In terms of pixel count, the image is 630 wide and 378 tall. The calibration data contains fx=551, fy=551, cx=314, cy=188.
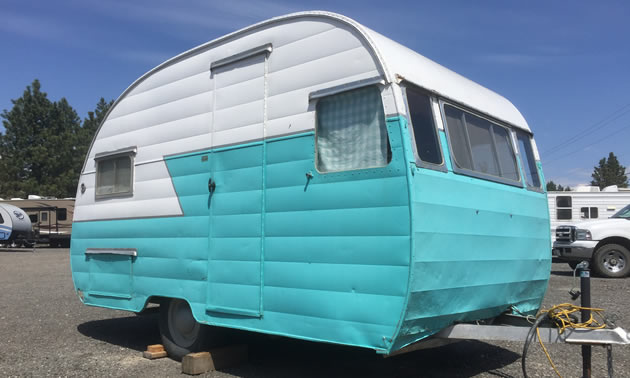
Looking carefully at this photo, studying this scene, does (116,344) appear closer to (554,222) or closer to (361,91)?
(361,91)

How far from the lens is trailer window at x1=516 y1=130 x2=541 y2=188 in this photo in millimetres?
5555

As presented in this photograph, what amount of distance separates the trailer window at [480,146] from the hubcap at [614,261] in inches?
357

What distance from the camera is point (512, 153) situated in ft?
17.8

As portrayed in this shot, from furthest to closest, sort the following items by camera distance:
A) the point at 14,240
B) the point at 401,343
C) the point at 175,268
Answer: the point at 14,240, the point at 175,268, the point at 401,343

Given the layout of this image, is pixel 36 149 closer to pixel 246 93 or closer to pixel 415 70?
pixel 246 93

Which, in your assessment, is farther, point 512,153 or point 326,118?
point 512,153

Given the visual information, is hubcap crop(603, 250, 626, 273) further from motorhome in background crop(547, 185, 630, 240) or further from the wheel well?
motorhome in background crop(547, 185, 630, 240)

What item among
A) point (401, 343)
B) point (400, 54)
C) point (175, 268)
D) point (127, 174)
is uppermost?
point (400, 54)

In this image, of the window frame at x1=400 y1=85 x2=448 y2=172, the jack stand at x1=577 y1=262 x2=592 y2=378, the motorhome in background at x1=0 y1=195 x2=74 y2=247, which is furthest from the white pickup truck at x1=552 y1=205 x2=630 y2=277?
→ the motorhome in background at x1=0 y1=195 x2=74 y2=247

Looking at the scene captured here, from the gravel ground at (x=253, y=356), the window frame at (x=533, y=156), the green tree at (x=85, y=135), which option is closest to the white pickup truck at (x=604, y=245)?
the gravel ground at (x=253, y=356)

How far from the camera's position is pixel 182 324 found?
224 inches

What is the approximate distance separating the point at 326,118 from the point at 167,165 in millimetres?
2098

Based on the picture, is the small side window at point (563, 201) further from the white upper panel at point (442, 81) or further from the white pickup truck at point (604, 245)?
the white upper panel at point (442, 81)

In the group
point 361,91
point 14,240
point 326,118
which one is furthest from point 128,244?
point 14,240
